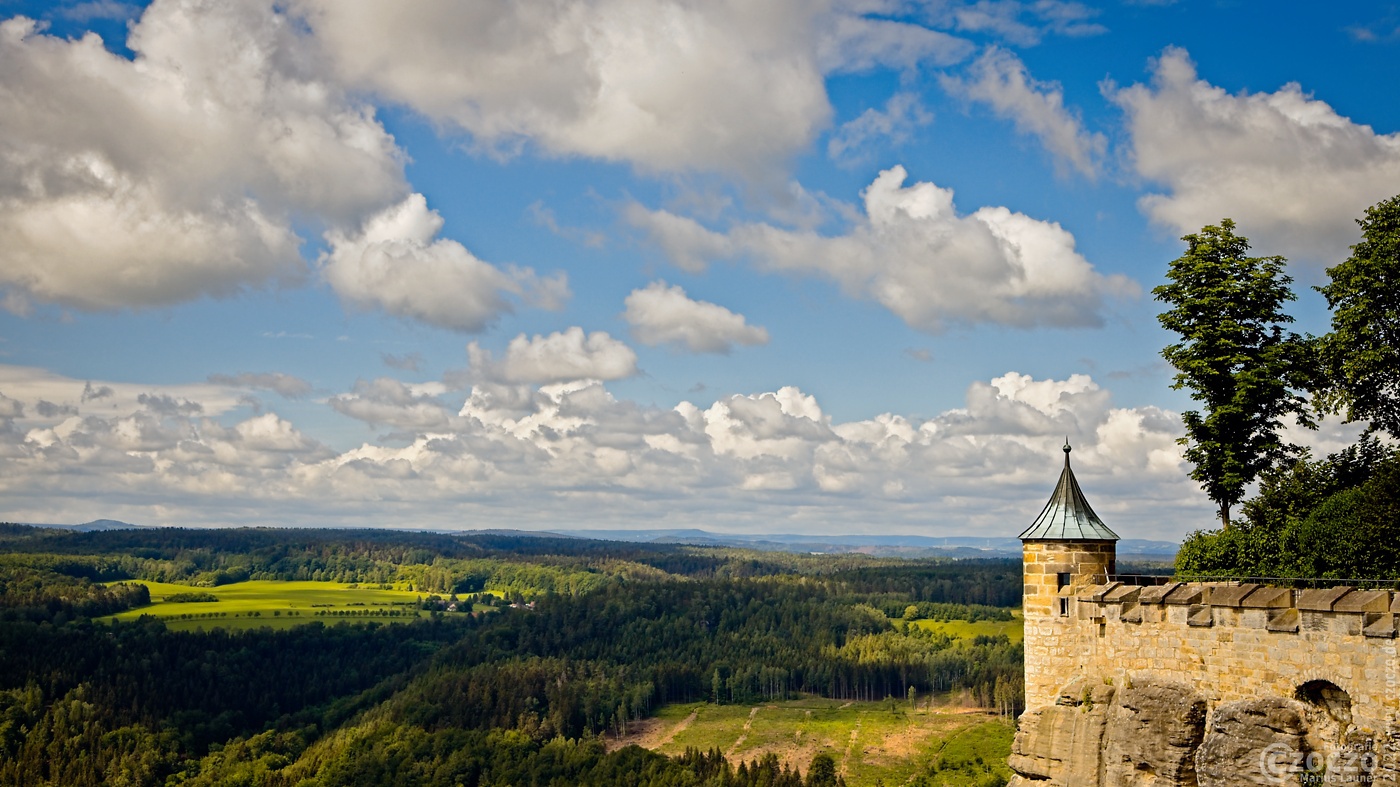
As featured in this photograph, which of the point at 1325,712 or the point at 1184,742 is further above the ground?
the point at 1325,712

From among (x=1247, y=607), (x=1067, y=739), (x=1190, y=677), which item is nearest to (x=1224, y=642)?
(x=1247, y=607)

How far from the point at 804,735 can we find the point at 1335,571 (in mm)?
174611

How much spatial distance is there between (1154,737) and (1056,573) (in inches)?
199

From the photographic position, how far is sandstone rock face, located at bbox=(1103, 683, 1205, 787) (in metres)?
24.3

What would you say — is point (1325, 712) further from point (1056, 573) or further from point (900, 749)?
point (900, 749)

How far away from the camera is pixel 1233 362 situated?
3616 cm

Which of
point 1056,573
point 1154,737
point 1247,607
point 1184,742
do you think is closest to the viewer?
point 1247,607

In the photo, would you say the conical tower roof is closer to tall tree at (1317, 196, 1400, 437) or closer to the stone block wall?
the stone block wall

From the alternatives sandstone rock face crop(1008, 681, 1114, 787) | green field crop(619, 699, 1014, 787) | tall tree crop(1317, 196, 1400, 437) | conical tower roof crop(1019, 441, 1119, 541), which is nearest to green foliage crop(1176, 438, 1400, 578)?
tall tree crop(1317, 196, 1400, 437)

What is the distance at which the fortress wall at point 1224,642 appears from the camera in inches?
829

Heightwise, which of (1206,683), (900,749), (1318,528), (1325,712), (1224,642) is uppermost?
(1318,528)

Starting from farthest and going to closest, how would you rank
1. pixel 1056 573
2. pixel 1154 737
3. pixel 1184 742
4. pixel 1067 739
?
pixel 1056 573 → pixel 1067 739 → pixel 1154 737 → pixel 1184 742

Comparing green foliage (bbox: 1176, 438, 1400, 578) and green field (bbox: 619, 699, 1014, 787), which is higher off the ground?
green foliage (bbox: 1176, 438, 1400, 578)

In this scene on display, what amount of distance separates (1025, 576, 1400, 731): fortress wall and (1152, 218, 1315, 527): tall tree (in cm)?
1131
